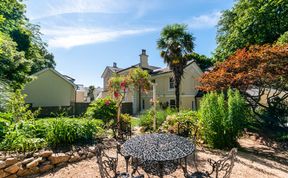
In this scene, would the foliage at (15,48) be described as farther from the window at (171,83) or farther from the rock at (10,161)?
the window at (171,83)

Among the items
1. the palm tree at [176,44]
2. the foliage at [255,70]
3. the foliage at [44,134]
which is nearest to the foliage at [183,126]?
the foliage at [255,70]

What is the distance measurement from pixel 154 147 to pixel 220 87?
25.1 feet

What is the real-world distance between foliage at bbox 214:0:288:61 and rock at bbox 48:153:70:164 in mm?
15335

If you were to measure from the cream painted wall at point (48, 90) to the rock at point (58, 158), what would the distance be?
56.4 feet

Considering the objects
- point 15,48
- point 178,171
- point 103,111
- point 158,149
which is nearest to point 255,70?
point 178,171

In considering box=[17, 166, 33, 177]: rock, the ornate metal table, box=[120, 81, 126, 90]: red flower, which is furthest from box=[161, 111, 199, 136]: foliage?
box=[17, 166, 33, 177]: rock

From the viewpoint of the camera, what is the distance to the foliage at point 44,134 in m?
5.06

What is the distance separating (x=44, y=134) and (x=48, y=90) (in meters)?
17.0

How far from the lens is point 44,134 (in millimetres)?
5812

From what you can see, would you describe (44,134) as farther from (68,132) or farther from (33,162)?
(33,162)

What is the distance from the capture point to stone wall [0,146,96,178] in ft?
14.4

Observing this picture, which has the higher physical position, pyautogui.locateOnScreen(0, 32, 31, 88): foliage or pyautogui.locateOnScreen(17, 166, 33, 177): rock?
pyautogui.locateOnScreen(0, 32, 31, 88): foliage

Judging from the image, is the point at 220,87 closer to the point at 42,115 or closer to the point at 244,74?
the point at 244,74

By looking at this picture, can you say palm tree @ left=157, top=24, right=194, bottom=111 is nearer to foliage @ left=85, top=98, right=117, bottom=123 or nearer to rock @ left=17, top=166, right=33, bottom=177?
foliage @ left=85, top=98, right=117, bottom=123
